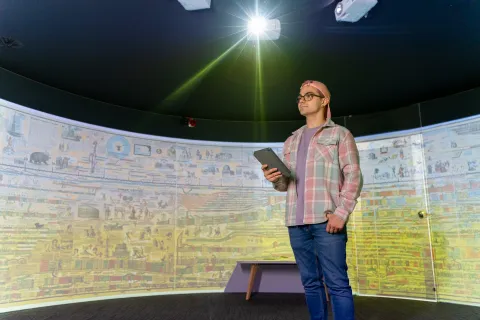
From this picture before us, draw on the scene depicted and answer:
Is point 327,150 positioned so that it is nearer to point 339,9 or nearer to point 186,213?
point 339,9

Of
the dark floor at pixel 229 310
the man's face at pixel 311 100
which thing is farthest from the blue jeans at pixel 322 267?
the dark floor at pixel 229 310

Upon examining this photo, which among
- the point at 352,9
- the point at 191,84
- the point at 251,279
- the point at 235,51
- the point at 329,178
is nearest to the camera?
the point at 329,178

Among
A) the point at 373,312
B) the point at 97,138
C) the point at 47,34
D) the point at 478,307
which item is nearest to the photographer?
the point at 47,34

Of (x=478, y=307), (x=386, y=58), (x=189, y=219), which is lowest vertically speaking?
(x=478, y=307)

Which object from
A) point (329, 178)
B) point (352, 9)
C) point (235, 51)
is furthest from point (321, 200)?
point (235, 51)

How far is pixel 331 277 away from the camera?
1584 mm

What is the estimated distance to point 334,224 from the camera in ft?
5.14

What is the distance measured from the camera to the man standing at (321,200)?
5.19 feet

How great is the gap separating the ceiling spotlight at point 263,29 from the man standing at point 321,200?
3.78 ft

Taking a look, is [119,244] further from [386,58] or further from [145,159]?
[386,58]

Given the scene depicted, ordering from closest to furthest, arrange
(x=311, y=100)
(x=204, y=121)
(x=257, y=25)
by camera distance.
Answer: (x=311, y=100) → (x=257, y=25) → (x=204, y=121)

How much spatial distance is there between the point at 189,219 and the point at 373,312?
2.35 meters

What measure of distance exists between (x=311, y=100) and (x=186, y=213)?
124 inches

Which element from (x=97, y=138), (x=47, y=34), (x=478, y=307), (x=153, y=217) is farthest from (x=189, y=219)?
(x=478, y=307)
